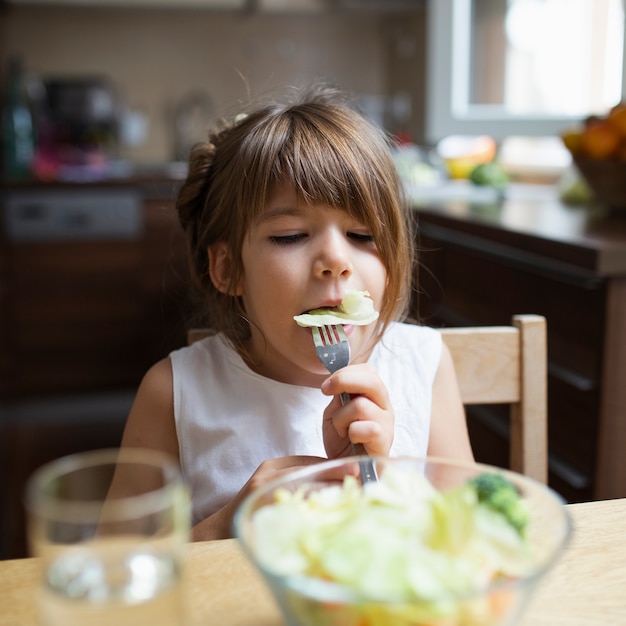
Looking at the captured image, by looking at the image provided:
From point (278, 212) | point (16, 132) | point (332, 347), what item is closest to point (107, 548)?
point (332, 347)

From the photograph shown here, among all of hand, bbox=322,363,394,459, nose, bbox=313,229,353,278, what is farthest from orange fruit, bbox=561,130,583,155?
hand, bbox=322,363,394,459

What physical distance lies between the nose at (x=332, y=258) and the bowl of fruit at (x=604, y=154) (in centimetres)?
130

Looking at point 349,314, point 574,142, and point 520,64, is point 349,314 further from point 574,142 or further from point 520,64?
point 520,64

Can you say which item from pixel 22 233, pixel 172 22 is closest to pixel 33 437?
pixel 22 233

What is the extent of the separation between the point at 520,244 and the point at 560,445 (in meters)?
0.43

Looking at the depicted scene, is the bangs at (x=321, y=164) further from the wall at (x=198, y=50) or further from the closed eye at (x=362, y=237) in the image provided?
the wall at (x=198, y=50)

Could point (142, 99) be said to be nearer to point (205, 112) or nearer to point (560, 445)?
point (205, 112)

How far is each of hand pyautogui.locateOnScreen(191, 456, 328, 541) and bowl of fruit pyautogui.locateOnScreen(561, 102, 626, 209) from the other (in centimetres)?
150

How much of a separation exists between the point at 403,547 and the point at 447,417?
0.64 m

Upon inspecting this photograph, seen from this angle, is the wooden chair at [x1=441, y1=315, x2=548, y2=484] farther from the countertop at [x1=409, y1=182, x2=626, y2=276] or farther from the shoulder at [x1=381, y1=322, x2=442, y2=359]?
the countertop at [x1=409, y1=182, x2=626, y2=276]

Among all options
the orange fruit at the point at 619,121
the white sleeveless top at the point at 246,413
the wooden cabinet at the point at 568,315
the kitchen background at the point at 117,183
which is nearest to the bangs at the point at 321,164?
the white sleeveless top at the point at 246,413

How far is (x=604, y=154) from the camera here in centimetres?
201

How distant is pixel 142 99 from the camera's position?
391cm

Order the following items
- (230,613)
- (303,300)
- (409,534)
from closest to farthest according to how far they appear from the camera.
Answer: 1. (409,534)
2. (230,613)
3. (303,300)
